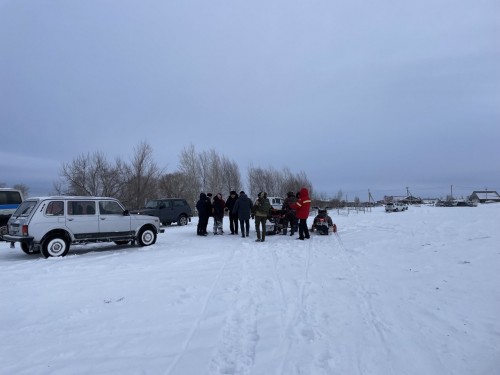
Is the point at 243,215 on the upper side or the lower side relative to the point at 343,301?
upper

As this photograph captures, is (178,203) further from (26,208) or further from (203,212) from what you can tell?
(26,208)

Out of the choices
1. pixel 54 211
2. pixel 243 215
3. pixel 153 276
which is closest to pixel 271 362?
pixel 153 276

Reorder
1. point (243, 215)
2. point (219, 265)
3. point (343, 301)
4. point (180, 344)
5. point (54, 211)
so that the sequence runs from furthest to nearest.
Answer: point (243, 215) < point (54, 211) < point (219, 265) < point (343, 301) < point (180, 344)

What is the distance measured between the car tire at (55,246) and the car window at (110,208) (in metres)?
1.55

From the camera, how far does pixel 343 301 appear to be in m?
5.98

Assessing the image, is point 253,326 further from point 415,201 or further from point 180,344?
point 415,201

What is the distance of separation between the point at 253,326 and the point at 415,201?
88.3m

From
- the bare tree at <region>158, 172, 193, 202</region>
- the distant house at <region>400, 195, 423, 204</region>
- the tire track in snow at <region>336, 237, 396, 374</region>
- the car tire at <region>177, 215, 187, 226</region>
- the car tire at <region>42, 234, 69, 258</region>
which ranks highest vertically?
the bare tree at <region>158, 172, 193, 202</region>

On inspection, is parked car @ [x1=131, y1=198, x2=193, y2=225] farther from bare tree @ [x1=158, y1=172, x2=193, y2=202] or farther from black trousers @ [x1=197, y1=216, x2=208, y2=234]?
bare tree @ [x1=158, y1=172, x2=193, y2=202]

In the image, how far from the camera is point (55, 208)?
1126 centimetres

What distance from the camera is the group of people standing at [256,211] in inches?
543

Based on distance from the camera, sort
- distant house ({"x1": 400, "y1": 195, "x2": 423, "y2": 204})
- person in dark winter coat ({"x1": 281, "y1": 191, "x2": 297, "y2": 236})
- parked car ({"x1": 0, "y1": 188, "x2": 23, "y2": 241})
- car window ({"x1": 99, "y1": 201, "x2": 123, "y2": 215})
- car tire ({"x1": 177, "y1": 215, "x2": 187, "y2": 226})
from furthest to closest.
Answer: distant house ({"x1": 400, "y1": 195, "x2": 423, "y2": 204}) < car tire ({"x1": 177, "y1": 215, "x2": 187, "y2": 226}) < parked car ({"x1": 0, "y1": 188, "x2": 23, "y2": 241}) < person in dark winter coat ({"x1": 281, "y1": 191, "x2": 297, "y2": 236}) < car window ({"x1": 99, "y1": 201, "x2": 123, "y2": 215})

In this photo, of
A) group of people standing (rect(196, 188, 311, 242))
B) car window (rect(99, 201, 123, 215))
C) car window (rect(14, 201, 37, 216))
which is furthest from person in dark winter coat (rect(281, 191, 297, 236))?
car window (rect(14, 201, 37, 216))

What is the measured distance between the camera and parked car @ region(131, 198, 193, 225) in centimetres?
2181
